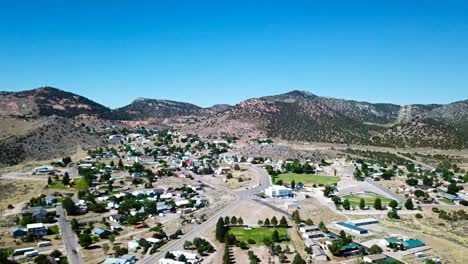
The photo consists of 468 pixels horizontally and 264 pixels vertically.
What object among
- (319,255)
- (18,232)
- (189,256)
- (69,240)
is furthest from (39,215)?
(319,255)

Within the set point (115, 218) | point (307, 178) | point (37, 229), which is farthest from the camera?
point (307, 178)

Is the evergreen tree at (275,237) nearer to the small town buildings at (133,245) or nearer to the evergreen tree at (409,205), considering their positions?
the small town buildings at (133,245)

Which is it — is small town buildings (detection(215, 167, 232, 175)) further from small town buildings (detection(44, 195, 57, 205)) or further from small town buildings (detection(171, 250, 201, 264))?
small town buildings (detection(171, 250, 201, 264))

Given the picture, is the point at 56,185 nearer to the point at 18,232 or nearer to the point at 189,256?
the point at 18,232

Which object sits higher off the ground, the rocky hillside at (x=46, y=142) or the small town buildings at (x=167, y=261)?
the rocky hillside at (x=46, y=142)

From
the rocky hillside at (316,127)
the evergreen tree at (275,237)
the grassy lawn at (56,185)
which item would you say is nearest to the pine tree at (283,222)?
the evergreen tree at (275,237)

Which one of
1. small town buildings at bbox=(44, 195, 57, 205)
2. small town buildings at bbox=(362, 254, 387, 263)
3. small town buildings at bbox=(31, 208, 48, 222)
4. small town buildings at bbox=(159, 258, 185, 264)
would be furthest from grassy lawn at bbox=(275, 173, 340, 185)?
small town buildings at bbox=(159, 258, 185, 264)
